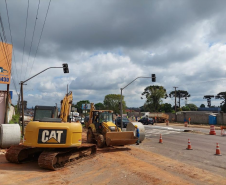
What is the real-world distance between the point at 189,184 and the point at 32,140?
6.01 m

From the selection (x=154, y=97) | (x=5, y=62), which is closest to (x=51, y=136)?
(x=5, y=62)

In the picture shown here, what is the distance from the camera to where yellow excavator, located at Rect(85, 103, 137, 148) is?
512 inches

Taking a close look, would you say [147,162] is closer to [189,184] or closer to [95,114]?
[189,184]

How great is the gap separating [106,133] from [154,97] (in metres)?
59.7

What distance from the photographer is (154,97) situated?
7125 cm

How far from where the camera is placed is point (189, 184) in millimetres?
6949

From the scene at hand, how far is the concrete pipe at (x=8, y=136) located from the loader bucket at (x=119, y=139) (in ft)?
17.6

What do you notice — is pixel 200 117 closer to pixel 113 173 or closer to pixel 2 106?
pixel 2 106

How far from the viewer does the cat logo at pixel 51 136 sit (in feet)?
29.0

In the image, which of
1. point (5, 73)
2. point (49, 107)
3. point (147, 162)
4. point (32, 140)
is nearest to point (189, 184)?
point (147, 162)

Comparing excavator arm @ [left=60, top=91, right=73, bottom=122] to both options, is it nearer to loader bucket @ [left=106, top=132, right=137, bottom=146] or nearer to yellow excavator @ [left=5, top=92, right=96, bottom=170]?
loader bucket @ [left=106, top=132, right=137, bottom=146]

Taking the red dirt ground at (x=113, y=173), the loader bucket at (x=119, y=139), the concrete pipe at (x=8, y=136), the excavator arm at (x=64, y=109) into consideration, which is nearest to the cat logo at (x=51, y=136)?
the red dirt ground at (x=113, y=173)

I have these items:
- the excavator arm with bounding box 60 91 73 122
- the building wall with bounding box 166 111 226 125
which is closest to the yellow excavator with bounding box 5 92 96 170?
the excavator arm with bounding box 60 91 73 122

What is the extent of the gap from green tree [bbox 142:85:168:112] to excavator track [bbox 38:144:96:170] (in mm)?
61225
